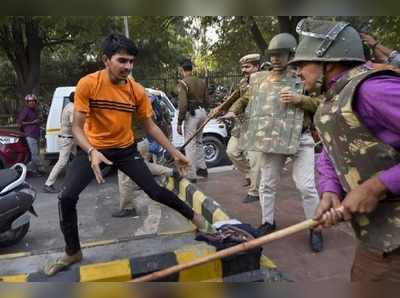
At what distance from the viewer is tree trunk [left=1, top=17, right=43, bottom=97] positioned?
16.1 m

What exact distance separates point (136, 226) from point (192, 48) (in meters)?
26.3

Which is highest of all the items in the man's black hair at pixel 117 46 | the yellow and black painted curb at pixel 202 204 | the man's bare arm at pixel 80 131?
the man's black hair at pixel 117 46

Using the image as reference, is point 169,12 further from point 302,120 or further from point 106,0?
point 302,120

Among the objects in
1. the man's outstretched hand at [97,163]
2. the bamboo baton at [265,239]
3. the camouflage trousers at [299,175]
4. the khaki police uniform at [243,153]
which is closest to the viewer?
the bamboo baton at [265,239]

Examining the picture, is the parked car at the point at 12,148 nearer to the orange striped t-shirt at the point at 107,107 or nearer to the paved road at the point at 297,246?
the paved road at the point at 297,246

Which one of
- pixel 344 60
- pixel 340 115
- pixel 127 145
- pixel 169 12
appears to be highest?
pixel 169 12

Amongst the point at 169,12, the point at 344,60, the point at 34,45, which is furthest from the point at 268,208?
the point at 34,45

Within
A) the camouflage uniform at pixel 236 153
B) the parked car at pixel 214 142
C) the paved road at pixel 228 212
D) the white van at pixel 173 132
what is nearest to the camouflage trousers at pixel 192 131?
the paved road at pixel 228 212

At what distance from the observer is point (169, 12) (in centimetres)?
158

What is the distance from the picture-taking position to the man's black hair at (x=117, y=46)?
338cm

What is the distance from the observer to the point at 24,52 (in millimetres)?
16688

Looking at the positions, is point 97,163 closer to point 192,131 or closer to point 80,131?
point 80,131

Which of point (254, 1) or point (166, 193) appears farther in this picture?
point (166, 193)

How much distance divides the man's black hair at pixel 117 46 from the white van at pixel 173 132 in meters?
4.54
